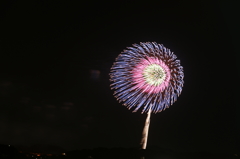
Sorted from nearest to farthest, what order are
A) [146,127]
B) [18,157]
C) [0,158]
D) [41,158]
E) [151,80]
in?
[151,80] → [146,127] → [0,158] → [18,157] → [41,158]

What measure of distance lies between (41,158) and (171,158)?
88888mm

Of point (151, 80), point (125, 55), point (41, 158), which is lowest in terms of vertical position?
point (41, 158)

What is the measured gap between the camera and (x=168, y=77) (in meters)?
65.2

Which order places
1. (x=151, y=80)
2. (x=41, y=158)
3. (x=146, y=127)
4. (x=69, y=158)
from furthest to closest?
(x=69, y=158), (x=41, y=158), (x=146, y=127), (x=151, y=80)

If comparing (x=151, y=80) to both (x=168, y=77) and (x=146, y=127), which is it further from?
(x=146, y=127)

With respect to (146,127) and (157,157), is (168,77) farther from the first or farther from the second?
(157,157)

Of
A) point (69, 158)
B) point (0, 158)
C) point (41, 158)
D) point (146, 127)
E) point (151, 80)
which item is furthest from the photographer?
point (69, 158)

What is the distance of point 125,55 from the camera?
65.1 meters

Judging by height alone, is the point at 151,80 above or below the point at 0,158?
above

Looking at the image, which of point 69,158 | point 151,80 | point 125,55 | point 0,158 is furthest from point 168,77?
point 69,158

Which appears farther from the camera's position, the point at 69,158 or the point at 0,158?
the point at 69,158

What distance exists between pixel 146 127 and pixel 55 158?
389 feet

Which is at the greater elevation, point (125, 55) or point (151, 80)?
point (125, 55)

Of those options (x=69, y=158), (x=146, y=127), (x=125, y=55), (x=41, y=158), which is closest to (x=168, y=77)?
(x=125, y=55)
